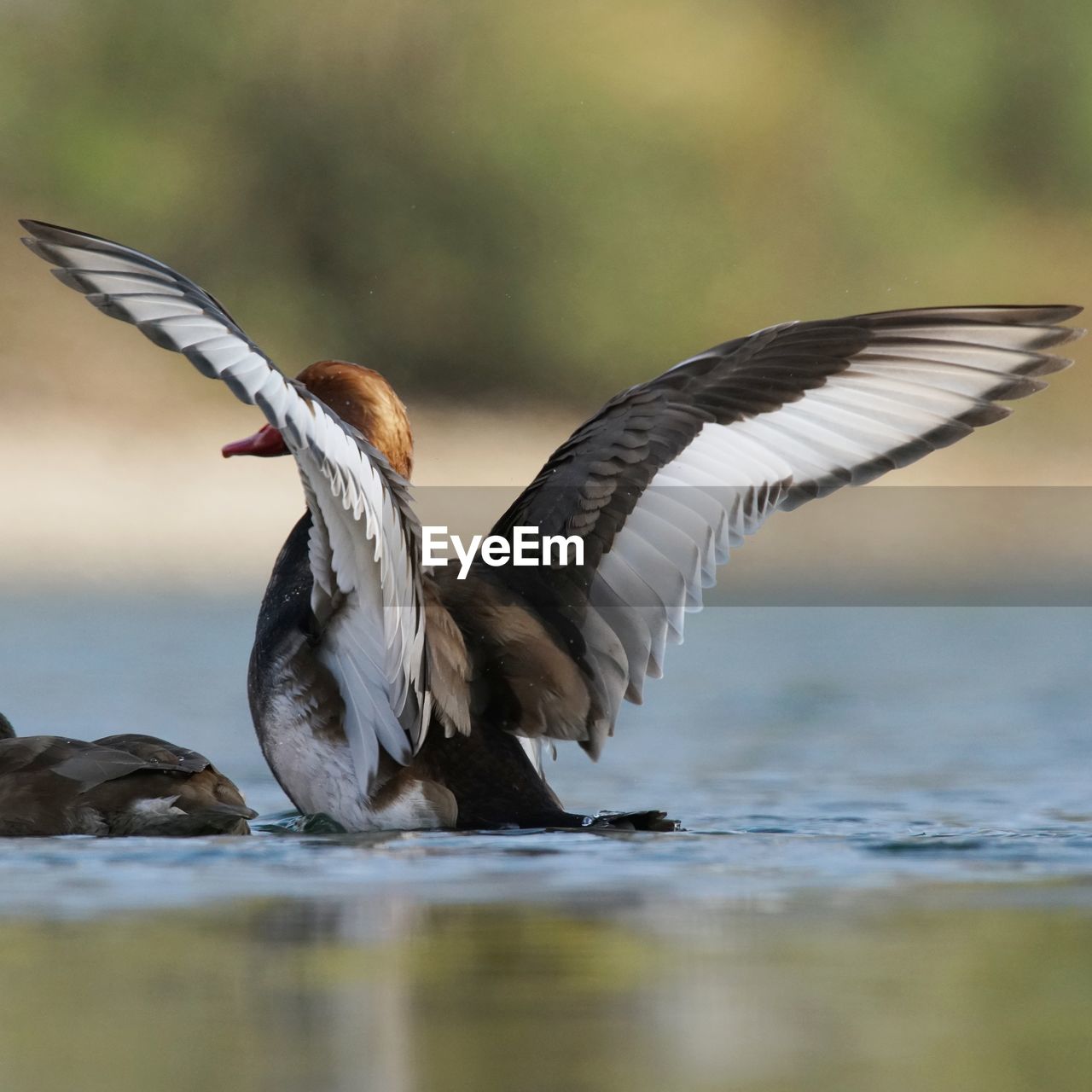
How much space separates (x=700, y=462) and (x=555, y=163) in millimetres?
17545

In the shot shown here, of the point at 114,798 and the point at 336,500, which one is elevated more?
the point at 336,500

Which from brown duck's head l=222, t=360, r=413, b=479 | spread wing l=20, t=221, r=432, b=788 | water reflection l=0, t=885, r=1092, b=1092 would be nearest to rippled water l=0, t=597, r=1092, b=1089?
water reflection l=0, t=885, r=1092, b=1092

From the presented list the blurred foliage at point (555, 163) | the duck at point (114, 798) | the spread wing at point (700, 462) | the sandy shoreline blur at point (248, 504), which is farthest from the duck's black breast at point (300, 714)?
the blurred foliage at point (555, 163)

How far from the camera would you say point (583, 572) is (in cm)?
629

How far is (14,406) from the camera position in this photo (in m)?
17.5

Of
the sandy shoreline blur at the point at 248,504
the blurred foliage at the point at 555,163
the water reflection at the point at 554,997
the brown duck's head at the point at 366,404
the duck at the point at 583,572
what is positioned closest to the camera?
the water reflection at the point at 554,997

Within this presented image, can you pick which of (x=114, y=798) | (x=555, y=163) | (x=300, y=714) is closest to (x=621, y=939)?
(x=300, y=714)

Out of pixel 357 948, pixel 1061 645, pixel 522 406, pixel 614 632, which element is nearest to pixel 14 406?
pixel 522 406

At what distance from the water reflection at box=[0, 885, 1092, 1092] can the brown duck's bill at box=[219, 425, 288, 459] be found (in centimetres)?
218

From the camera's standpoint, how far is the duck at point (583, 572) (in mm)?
5895

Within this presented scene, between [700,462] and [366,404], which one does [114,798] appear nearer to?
[366,404]

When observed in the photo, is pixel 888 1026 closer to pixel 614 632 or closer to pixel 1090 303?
pixel 614 632

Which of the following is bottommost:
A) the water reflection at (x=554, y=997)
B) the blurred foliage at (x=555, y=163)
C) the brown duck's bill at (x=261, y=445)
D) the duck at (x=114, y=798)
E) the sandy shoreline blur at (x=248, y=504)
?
the water reflection at (x=554, y=997)

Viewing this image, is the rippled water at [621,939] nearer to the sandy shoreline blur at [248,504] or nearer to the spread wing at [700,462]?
the spread wing at [700,462]
